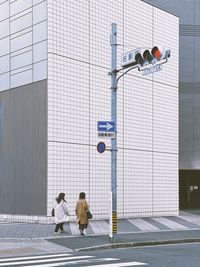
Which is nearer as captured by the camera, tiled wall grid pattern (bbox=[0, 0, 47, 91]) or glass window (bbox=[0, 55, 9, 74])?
tiled wall grid pattern (bbox=[0, 0, 47, 91])

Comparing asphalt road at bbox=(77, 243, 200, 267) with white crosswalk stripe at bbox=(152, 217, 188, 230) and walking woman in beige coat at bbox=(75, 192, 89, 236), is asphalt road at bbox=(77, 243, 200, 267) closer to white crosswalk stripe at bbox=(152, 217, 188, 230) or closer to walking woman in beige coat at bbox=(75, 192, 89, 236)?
walking woman in beige coat at bbox=(75, 192, 89, 236)

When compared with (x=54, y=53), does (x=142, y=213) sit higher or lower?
lower

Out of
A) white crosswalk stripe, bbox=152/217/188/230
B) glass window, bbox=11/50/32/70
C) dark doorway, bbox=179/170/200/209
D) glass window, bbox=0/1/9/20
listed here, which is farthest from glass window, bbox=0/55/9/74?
dark doorway, bbox=179/170/200/209

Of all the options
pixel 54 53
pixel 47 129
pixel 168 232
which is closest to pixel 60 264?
pixel 168 232

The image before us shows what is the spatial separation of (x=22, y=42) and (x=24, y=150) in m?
4.85

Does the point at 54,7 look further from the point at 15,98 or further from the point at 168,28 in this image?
the point at 168,28

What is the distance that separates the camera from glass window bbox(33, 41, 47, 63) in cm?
2095

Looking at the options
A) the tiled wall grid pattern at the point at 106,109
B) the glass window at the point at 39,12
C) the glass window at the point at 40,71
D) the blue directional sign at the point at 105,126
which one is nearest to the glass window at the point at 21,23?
the glass window at the point at 39,12

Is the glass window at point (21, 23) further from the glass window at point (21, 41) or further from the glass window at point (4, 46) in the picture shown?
the glass window at point (4, 46)

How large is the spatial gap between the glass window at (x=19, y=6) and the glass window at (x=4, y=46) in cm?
126

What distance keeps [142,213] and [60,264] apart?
45.0 feet

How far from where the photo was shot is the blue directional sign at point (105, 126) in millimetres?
15453

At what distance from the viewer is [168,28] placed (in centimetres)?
2720

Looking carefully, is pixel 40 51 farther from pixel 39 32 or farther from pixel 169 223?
pixel 169 223
